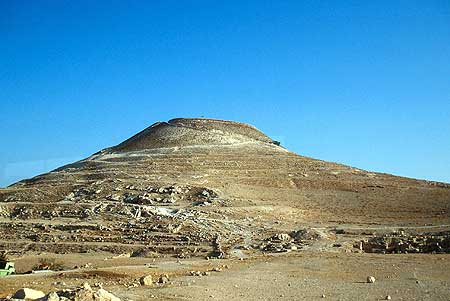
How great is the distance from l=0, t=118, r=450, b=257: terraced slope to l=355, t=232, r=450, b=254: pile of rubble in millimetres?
3465

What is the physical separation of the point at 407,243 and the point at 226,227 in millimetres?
10758

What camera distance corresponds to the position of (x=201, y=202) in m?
35.9

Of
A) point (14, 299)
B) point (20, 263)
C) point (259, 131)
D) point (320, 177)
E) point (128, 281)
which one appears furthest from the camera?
point (259, 131)

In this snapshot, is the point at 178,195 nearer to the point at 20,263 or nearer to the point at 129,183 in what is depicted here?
the point at 129,183

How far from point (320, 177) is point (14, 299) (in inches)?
1473

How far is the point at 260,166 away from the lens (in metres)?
47.9

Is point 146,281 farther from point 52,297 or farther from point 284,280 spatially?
point 52,297

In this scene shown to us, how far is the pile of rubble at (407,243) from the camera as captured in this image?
22.8 m

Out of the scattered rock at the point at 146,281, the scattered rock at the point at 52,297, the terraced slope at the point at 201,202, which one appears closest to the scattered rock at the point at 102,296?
the scattered rock at the point at 52,297

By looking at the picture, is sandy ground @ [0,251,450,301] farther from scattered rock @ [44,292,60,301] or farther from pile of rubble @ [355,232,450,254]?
pile of rubble @ [355,232,450,254]

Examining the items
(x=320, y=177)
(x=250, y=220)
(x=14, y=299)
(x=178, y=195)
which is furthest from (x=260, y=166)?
(x=14, y=299)

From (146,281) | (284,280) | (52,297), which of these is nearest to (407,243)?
(284,280)

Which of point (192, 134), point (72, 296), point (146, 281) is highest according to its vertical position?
point (192, 134)

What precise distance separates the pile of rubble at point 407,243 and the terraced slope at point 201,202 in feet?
11.4
